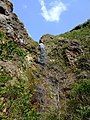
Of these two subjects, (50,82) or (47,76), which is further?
(47,76)

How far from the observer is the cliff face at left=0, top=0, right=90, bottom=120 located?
20.2 m

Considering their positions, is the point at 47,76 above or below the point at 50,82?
above

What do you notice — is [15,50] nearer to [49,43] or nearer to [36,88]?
[36,88]

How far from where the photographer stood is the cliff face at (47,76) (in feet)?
66.3

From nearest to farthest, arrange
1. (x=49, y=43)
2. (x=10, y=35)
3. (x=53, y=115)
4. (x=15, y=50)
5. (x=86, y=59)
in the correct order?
(x=15, y=50)
(x=53, y=115)
(x=10, y=35)
(x=86, y=59)
(x=49, y=43)

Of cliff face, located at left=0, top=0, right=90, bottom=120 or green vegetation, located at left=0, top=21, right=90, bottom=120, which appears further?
cliff face, located at left=0, top=0, right=90, bottom=120

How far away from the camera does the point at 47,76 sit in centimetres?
3638

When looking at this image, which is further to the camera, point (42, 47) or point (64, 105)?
point (42, 47)

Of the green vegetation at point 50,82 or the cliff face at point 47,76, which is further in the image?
the cliff face at point 47,76

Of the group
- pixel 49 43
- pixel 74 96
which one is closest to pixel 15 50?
pixel 74 96

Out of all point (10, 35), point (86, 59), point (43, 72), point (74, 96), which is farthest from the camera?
point (86, 59)

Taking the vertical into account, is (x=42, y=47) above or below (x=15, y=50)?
above

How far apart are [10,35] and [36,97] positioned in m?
6.54

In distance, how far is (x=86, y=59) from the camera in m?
40.6
